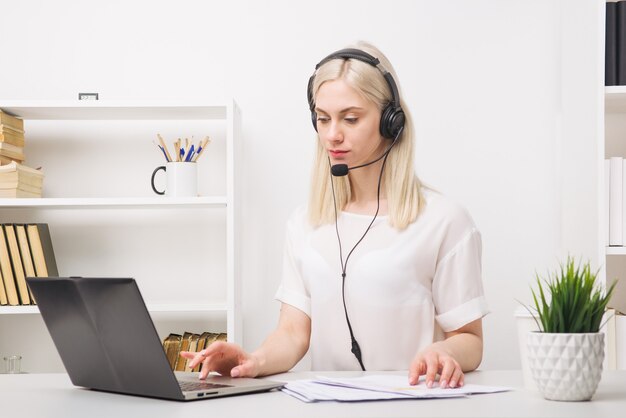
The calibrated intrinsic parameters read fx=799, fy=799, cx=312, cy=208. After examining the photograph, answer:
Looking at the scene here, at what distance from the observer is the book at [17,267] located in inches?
108

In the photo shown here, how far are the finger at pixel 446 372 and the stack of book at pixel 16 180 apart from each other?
191cm

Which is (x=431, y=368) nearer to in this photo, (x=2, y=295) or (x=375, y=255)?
(x=375, y=255)

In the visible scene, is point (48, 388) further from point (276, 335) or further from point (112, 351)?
point (276, 335)

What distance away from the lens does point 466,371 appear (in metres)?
1.58

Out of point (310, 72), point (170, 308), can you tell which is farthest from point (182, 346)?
point (310, 72)

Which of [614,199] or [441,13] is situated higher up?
[441,13]

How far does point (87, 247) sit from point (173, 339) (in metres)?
0.52

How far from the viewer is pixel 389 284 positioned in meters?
1.84

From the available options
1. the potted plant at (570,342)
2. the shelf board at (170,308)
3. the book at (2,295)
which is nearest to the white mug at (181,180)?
the shelf board at (170,308)

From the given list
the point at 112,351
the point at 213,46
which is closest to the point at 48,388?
the point at 112,351

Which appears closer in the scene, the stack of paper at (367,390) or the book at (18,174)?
the stack of paper at (367,390)

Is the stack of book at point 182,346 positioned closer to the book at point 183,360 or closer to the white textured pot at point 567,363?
the book at point 183,360

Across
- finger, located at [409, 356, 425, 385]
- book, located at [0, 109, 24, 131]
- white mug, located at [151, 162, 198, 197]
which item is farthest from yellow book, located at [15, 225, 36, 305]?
finger, located at [409, 356, 425, 385]

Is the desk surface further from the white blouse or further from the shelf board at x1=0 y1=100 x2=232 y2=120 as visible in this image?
the shelf board at x1=0 y1=100 x2=232 y2=120
